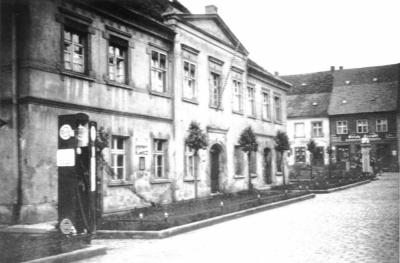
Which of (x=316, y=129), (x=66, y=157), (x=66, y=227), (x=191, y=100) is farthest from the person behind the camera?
(x=316, y=129)

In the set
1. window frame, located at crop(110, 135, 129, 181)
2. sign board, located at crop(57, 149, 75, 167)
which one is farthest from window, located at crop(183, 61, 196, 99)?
sign board, located at crop(57, 149, 75, 167)

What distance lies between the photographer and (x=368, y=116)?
167 feet

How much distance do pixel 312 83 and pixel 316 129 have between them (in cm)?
754

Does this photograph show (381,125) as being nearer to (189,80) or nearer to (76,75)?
(189,80)

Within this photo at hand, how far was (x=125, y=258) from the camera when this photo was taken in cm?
847

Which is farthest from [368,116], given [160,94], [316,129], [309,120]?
[160,94]

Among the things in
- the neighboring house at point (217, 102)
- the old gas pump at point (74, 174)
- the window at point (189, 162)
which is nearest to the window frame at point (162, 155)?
the neighboring house at point (217, 102)

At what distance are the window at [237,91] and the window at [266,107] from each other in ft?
13.0

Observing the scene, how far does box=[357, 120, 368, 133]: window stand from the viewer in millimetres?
51031

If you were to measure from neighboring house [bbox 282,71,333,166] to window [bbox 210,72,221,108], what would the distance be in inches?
1205

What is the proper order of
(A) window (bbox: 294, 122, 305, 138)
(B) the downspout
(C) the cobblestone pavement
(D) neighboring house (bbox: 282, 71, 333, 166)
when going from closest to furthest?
1. (C) the cobblestone pavement
2. (B) the downspout
3. (D) neighboring house (bbox: 282, 71, 333, 166)
4. (A) window (bbox: 294, 122, 305, 138)

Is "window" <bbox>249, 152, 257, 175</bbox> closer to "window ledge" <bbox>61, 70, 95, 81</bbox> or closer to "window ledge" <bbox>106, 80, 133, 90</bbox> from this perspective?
"window ledge" <bbox>106, 80, 133, 90</bbox>

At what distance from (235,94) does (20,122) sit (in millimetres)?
14980

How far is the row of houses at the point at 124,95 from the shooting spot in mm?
12547
